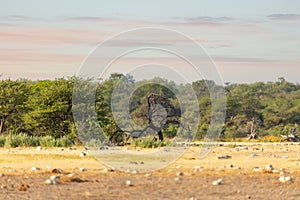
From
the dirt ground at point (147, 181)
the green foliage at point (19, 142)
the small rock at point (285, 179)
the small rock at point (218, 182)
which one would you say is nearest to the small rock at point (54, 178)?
the dirt ground at point (147, 181)

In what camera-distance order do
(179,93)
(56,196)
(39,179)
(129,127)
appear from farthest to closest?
(129,127) < (179,93) < (39,179) < (56,196)

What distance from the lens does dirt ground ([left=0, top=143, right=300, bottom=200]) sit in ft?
48.5

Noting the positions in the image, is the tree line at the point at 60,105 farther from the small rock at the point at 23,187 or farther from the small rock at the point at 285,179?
the small rock at the point at 23,187

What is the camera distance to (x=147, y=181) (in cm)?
1670

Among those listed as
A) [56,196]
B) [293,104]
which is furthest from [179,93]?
[293,104]

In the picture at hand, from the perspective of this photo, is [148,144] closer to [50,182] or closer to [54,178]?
[54,178]

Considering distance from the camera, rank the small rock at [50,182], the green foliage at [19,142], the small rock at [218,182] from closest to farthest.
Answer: the small rock at [50,182]
the small rock at [218,182]
the green foliage at [19,142]

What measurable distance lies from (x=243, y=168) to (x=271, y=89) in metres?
86.1

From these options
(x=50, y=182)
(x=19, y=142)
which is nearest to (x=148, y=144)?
(x=19, y=142)

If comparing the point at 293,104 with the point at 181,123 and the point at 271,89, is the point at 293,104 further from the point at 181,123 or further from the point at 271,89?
the point at 181,123

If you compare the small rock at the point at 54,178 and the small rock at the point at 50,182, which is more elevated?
the small rock at the point at 54,178

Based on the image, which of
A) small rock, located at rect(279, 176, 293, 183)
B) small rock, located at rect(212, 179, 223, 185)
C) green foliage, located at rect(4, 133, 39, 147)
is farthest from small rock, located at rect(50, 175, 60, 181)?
green foliage, located at rect(4, 133, 39, 147)

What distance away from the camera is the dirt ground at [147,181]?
48.5 feet

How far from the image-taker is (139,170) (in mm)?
19125
